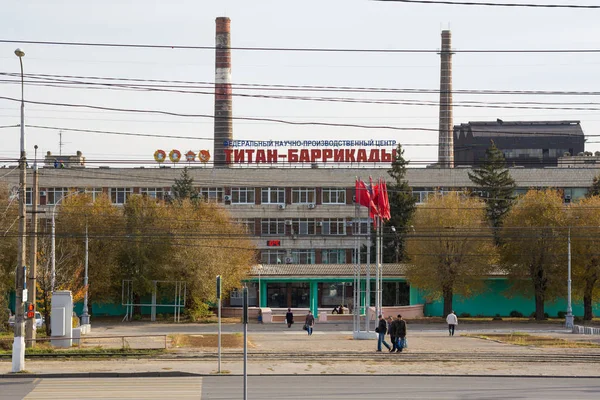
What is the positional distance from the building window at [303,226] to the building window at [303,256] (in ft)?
7.79

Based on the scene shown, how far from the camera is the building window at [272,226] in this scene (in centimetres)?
8819

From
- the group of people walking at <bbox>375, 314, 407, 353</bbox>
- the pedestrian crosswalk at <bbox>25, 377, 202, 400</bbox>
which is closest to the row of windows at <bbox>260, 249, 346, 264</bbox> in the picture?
the group of people walking at <bbox>375, 314, 407, 353</bbox>

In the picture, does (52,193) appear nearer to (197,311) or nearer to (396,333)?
(197,311)

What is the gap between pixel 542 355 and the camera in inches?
1471

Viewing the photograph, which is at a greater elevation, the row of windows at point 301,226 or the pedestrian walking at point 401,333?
the row of windows at point 301,226

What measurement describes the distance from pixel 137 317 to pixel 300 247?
2188cm

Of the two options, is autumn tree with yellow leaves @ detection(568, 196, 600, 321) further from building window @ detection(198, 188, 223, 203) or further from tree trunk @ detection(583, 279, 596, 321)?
building window @ detection(198, 188, 223, 203)

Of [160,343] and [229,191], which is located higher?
[229,191]

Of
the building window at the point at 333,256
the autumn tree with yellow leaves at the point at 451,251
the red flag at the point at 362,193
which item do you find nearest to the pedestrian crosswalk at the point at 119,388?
the red flag at the point at 362,193

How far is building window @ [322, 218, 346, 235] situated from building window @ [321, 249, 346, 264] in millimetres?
2122

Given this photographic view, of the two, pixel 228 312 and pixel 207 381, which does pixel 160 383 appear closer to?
pixel 207 381

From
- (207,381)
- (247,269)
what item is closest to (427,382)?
(207,381)

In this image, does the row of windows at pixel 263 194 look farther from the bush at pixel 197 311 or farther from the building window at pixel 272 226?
the bush at pixel 197 311

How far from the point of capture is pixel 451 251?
69.6 metres
